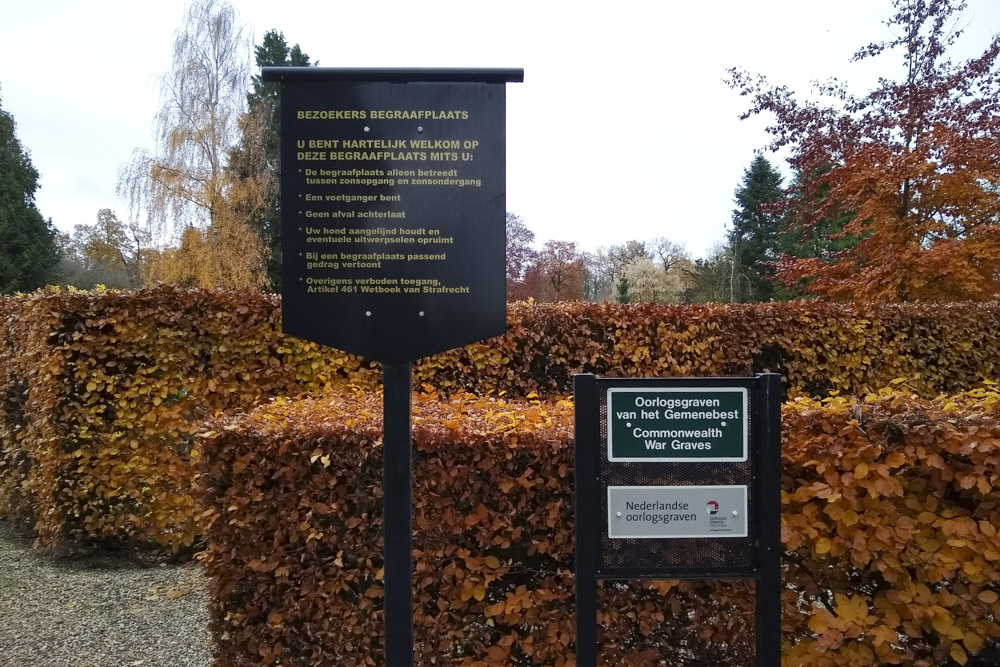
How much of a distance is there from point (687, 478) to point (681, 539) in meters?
0.22

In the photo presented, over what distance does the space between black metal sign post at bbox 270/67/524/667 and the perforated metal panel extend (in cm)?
62

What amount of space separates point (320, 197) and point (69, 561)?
4766mm

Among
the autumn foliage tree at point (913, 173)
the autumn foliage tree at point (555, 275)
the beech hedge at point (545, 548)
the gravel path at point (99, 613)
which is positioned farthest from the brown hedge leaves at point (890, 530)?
the autumn foliage tree at point (555, 275)

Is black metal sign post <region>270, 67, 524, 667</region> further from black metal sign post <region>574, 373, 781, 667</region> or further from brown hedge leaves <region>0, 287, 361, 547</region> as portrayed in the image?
brown hedge leaves <region>0, 287, 361, 547</region>

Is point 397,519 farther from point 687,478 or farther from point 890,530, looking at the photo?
point 890,530

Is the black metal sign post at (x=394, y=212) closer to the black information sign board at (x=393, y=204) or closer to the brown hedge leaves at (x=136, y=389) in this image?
the black information sign board at (x=393, y=204)

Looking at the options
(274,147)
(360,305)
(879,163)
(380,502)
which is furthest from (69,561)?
(274,147)

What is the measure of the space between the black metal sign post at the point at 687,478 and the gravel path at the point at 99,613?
7.32 ft

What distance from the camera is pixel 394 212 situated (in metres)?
2.26

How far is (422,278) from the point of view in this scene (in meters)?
2.28

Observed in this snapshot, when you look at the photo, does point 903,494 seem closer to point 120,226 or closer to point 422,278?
point 422,278

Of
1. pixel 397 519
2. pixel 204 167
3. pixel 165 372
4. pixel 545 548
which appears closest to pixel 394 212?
pixel 397 519

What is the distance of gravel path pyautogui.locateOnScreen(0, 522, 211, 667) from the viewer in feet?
12.5

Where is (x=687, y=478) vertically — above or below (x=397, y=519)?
above
